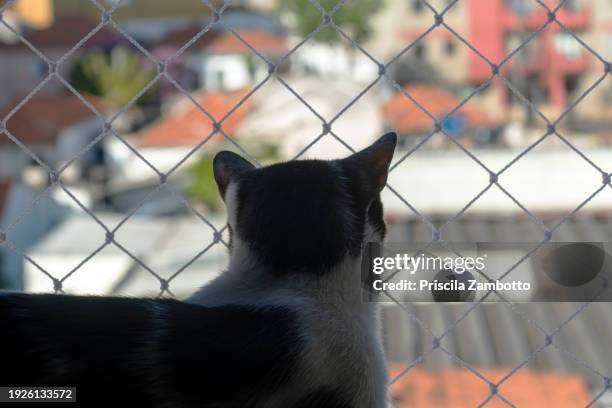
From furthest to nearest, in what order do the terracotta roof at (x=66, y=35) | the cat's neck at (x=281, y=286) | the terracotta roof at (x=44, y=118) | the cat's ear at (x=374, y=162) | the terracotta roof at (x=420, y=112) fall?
the terracotta roof at (x=66, y=35) < the terracotta roof at (x=420, y=112) < the terracotta roof at (x=44, y=118) < the cat's ear at (x=374, y=162) < the cat's neck at (x=281, y=286)

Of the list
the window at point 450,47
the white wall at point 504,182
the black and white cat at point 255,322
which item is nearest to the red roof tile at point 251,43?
the window at point 450,47

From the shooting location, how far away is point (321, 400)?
1307mm

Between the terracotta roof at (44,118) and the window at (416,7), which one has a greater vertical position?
the window at (416,7)

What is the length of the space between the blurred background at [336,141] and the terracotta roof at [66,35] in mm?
105

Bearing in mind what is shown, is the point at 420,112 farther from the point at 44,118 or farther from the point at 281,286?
the point at 281,286

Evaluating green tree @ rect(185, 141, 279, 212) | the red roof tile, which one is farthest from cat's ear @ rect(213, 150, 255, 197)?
the red roof tile

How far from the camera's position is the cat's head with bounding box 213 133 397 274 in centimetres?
140

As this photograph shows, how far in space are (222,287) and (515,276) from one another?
71cm

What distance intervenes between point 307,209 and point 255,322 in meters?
0.20

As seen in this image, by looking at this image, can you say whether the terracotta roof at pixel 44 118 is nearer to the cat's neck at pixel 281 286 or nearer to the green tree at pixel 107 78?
the green tree at pixel 107 78

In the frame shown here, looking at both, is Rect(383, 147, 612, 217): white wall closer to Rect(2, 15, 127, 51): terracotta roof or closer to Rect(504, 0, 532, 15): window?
Rect(2, 15, 127, 51): terracotta roof

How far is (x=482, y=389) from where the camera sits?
432cm

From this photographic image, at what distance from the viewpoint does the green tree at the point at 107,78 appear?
27.0 m

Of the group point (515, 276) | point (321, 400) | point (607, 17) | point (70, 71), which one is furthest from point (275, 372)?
point (607, 17)
